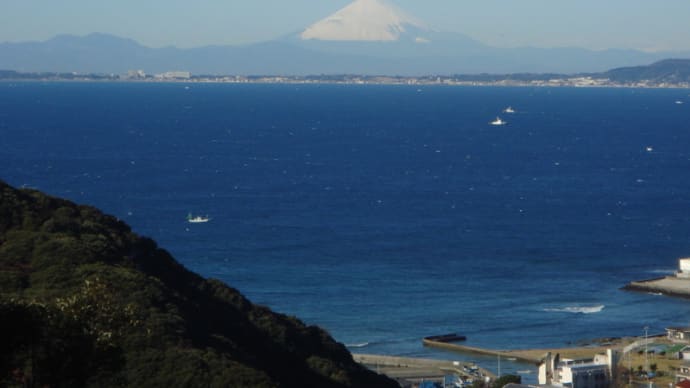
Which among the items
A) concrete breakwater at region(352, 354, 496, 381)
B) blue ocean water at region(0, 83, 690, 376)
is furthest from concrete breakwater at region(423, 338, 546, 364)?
concrete breakwater at region(352, 354, 496, 381)

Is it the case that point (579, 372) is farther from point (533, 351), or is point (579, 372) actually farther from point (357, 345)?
point (357, 345)

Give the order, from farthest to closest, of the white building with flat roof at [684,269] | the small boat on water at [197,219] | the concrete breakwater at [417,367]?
the small boat on water at [197,219], the white building with flat roof at [684,269], the concrete breakwater at [417,367]

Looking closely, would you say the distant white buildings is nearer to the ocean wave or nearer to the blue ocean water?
the blue ocean water

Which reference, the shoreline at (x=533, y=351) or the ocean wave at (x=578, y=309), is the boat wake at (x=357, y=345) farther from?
the ocean wave at (x=578, y=309)

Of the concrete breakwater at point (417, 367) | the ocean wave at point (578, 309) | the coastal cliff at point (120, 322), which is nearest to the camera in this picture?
the coastal cliff at point (120, 322)

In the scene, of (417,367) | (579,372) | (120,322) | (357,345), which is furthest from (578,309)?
(120,322)

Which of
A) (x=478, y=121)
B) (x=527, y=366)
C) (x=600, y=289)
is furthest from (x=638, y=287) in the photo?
(x=478, y=121)

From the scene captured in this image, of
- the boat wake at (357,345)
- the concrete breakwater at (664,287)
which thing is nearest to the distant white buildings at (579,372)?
the boat wake at (357,345)
